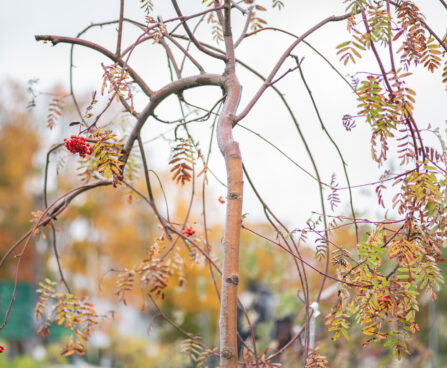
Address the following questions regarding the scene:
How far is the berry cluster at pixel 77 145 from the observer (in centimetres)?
71

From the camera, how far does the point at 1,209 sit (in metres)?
9.23

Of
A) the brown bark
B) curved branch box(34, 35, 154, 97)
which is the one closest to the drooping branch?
the brown bark

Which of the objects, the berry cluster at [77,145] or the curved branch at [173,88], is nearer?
the berry cluster at [77,145]

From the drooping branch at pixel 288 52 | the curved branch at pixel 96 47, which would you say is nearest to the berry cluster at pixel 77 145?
the curved branch at pixel 96 47

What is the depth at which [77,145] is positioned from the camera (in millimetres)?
717

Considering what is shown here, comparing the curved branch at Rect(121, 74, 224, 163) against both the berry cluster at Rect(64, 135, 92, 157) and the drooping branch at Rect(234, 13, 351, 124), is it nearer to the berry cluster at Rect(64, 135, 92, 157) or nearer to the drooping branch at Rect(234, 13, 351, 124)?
the drooping branch at Rect(234, 13, 351, 124)

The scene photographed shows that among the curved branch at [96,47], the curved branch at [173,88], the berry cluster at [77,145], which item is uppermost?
the curved branch at [96,47]

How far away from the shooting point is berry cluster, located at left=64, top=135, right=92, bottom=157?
2.33ft

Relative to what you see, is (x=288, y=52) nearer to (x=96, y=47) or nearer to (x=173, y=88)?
(x=173, y=88)

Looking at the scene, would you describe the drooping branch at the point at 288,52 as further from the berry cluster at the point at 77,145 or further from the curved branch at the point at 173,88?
the berry cluster at the point at 77,145

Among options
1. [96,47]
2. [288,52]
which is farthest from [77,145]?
[288,52]

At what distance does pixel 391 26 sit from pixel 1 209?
963cm

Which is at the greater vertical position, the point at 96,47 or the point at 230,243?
the point at 96,47

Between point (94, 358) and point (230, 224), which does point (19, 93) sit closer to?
point (94, 358)
